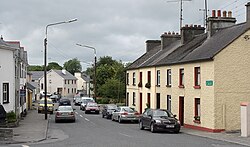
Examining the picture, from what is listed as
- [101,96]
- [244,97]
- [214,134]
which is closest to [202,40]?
[244,97]

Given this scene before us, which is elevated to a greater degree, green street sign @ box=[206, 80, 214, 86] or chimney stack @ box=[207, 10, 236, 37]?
chimney stack @ box=[207, 10, 236, 37]

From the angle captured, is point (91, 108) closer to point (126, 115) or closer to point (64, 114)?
point (64, 114)

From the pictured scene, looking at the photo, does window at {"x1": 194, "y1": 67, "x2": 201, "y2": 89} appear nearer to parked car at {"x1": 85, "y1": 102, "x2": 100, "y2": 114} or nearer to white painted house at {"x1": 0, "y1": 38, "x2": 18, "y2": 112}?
white painted house at {"x1": 0, "y1": 38, "x2": 18, "y2": 112}

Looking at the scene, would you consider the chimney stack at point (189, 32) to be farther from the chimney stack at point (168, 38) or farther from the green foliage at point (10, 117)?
the green foliage at point (10, 117)

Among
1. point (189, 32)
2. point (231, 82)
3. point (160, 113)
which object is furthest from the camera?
point (189, 32)

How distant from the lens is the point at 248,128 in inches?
934

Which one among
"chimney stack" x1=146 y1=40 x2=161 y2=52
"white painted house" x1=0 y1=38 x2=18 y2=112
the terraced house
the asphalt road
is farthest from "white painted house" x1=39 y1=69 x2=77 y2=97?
the asphalt road

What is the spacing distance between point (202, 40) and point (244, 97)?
25.9 ft

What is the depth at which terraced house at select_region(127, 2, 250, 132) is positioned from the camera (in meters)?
26.9

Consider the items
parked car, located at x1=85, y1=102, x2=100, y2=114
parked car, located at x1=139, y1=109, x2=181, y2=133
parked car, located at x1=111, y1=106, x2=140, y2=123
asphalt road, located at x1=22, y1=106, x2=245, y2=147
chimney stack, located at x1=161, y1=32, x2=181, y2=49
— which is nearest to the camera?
asphalt road, located at x1=22, y1=106, x2=245, y2=147

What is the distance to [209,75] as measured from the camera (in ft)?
89.9

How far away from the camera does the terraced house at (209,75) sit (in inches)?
1059

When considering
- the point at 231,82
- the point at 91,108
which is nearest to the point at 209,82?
the point at 231,82

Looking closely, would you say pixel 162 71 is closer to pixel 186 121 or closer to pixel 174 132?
pixel 186 121
